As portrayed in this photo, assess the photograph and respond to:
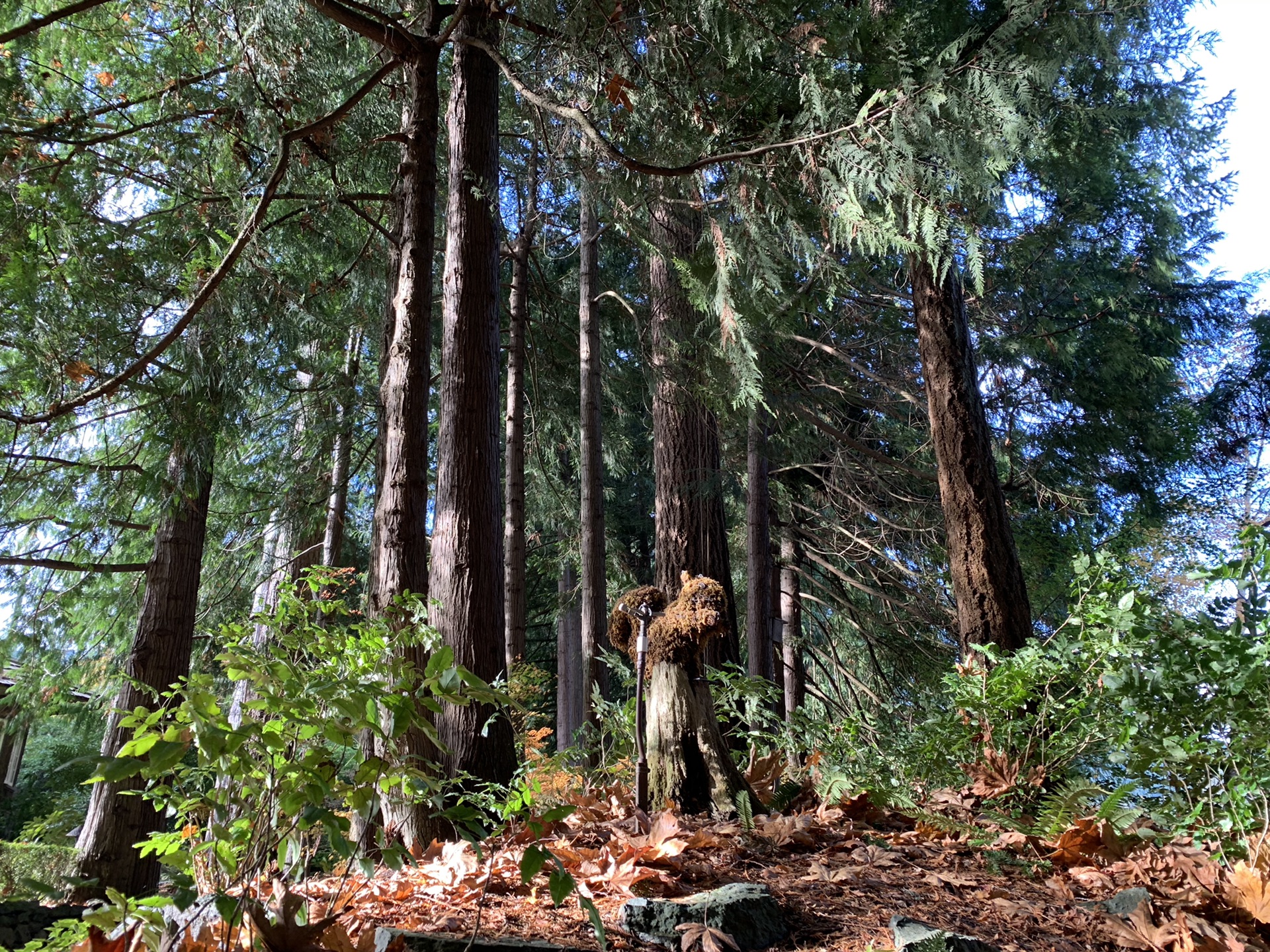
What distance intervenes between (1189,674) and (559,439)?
396 inches

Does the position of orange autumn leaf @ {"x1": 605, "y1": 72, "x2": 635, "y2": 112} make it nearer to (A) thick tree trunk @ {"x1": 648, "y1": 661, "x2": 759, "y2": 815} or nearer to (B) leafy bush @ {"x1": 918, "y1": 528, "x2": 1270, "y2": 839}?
(A) thick tree trunk @ {"x1": 648, "y1": 661, "x2": 759, "y2": 815}

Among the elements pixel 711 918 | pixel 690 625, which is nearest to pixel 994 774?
pixel 690 625

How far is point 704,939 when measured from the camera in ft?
6.90

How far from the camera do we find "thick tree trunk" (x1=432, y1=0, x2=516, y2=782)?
3986mm

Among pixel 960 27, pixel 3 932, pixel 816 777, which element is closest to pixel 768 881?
pixel 816 777

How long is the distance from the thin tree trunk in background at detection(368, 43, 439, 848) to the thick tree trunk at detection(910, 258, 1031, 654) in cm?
288

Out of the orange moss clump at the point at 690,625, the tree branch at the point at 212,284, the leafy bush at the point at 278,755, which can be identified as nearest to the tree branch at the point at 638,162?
the tree branch at the point at 212,284

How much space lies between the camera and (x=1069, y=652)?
3.16m

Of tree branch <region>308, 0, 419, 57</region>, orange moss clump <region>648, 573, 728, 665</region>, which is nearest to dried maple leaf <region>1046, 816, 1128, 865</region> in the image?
orange moss clump <region>648, 573, 728, 665</region>

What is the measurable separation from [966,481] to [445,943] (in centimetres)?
399

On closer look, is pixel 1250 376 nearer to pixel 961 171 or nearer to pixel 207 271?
pixel 961 171

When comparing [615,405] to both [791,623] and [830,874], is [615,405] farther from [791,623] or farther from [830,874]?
[830,874]

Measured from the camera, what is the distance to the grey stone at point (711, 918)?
85.3 inches

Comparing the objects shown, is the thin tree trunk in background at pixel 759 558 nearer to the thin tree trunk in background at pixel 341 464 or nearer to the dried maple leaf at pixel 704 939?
the thin tree trunk in background at pixel 341 464
